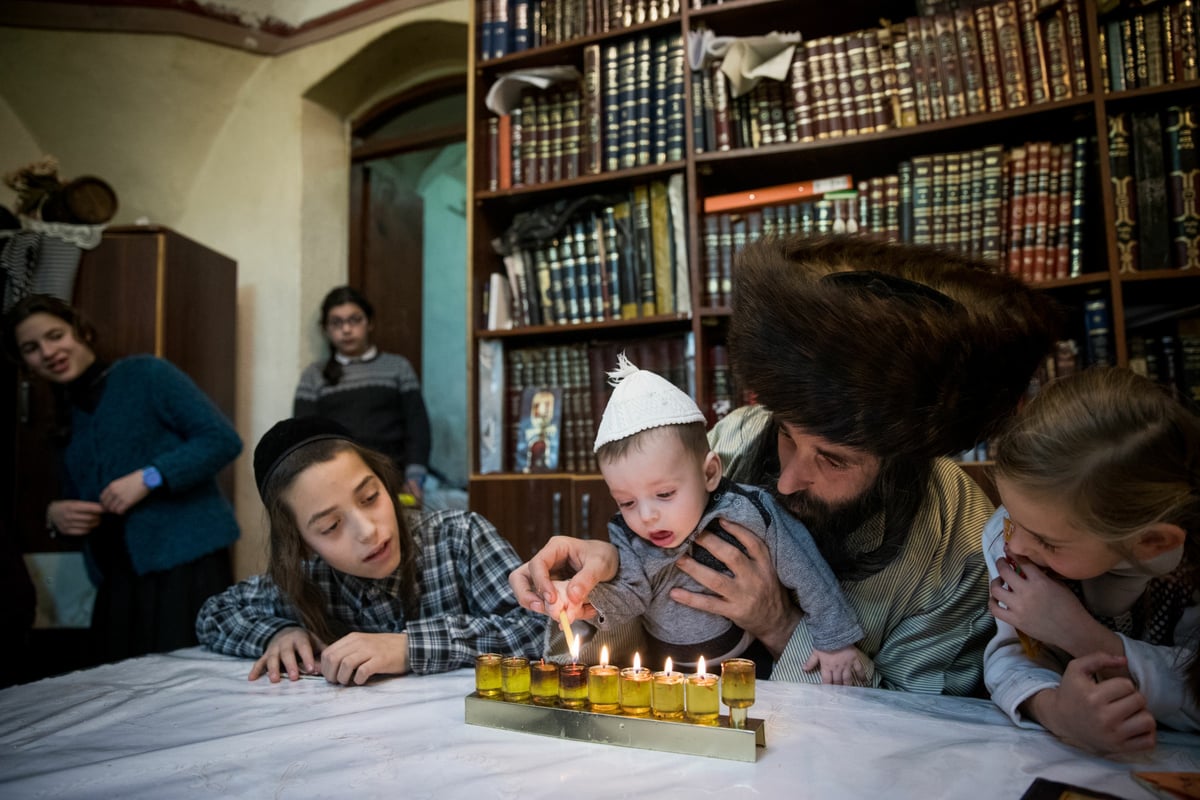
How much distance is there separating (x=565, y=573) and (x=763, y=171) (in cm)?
178

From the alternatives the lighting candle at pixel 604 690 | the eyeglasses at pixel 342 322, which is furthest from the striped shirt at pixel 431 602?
the eyeglasses at pixel 342 322

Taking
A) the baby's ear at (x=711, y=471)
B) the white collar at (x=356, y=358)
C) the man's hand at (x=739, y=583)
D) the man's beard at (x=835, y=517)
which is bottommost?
the man's hand at (x=739, y=583)

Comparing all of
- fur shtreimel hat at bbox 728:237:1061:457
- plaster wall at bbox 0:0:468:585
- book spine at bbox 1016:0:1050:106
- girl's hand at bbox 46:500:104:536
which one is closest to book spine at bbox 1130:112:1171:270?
book spine at bbox 1016:0:1050:106

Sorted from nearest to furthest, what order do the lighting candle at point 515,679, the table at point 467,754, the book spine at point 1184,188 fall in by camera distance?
the table at point 467,754 < the lighting candle at point 515,679 < the book spine at point 1184,188

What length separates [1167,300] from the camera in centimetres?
223

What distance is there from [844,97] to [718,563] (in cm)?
171

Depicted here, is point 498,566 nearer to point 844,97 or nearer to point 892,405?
point 892,405

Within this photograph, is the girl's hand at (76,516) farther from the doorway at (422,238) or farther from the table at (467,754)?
the doorway at (422,238)

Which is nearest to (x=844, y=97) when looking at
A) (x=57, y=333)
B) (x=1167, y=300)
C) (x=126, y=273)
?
(x=1167, y=300)

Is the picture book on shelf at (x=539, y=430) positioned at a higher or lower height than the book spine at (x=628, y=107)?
lower

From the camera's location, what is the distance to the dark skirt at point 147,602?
225 cm

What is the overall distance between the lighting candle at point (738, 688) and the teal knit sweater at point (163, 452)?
1.82m

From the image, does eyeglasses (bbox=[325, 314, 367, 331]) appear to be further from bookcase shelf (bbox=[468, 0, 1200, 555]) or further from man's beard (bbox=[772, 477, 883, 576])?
man's beard (bbox=[772, 477, 883, 576])

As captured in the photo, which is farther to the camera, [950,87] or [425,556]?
[950,87]
